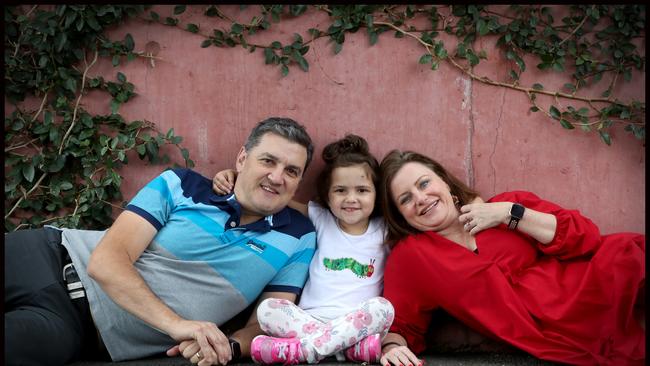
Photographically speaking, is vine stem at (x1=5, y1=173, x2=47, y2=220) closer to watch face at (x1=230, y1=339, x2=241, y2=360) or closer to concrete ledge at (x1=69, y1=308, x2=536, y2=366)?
concrete ledge at (x1=69, y1=308, x2=536, y2=366)

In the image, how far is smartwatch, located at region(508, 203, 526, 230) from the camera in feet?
9.37

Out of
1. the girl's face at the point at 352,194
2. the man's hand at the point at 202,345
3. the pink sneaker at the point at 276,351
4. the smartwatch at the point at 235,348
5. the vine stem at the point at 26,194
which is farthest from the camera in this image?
the vine stem at the point at 26,194

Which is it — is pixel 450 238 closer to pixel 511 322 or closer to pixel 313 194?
pixel 511 322

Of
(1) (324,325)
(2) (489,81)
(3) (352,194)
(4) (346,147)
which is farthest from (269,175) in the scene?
(2) (489,81)

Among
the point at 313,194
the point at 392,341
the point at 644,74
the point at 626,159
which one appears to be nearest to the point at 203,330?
the point at 392,341

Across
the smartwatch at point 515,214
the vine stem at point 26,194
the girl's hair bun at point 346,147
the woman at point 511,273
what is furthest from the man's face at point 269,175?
the vine stem at point 26,194

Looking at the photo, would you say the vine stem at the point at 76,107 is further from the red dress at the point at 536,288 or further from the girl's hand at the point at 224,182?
the red dress at the point at 536,288

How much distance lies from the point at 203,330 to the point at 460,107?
1874 millimetres

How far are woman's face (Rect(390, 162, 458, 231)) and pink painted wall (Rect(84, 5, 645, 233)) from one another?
1.34 ft

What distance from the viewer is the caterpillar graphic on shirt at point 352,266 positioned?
3.00m

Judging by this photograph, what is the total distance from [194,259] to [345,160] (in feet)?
2.98

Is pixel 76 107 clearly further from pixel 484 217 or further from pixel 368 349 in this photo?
pixel 484 217

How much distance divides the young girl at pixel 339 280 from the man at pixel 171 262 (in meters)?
A: 0.12

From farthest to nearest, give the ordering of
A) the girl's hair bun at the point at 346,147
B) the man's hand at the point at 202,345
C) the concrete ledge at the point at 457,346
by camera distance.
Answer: the girl's hair bun at the point at 346,147 → the concrete ledge at the point at 457,346 → the man's hand at the point at 202,345
